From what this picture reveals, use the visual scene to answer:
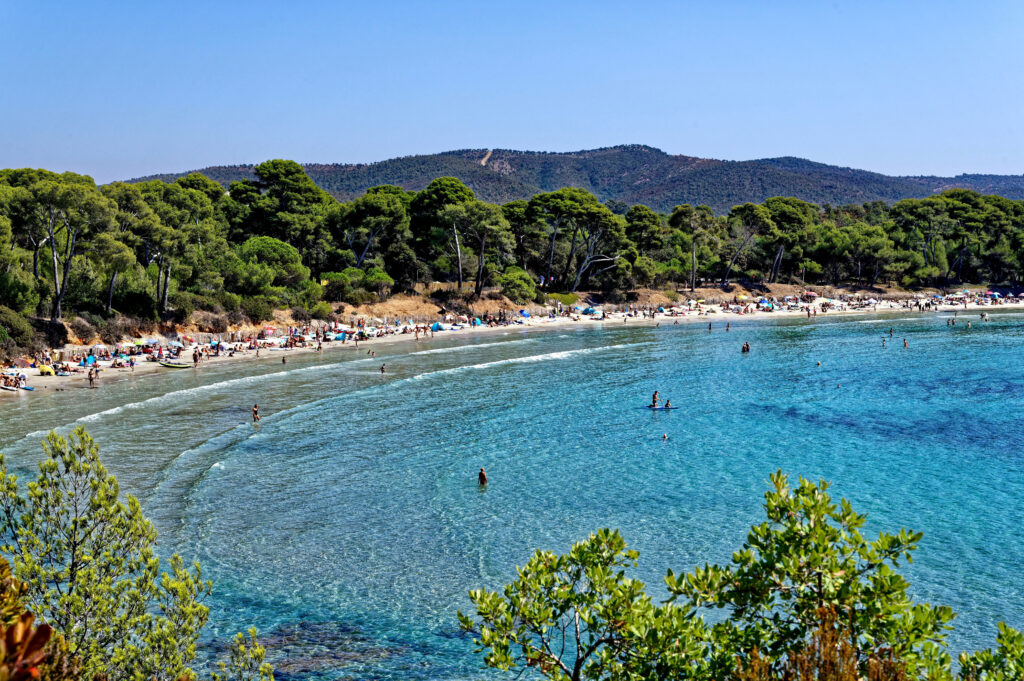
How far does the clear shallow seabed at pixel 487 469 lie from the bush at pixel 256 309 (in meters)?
12.9

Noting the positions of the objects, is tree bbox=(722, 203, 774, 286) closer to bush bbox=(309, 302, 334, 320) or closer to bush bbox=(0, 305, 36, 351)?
bush bbox=(309, 302, 334, 320)

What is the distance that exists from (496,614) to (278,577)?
13912mm

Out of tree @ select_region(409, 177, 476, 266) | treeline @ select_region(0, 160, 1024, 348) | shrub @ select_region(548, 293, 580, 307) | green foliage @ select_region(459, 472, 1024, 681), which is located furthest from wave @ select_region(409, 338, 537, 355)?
green foliage @ select_region(459, 472, 1024, 681)

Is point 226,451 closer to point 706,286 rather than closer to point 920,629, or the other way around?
point 920,629

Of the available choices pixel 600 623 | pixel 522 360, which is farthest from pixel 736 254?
pixel 600 623

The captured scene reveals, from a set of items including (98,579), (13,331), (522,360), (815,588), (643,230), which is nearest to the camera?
(815,588)

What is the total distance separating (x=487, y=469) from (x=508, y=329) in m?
51.7

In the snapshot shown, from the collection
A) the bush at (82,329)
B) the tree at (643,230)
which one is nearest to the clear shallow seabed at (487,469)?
the bush at (82,329)

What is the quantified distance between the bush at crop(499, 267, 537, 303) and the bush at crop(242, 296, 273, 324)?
95.7 ft

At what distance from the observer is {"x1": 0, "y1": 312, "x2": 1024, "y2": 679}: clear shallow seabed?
20.2 metres

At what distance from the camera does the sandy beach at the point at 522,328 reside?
1950 inches

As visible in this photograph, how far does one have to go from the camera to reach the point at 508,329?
83.1 m

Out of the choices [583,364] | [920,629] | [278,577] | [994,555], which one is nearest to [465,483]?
[278,577]

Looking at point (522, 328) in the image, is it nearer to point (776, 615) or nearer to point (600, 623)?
point (600, 623)
